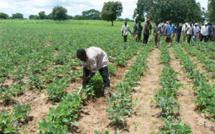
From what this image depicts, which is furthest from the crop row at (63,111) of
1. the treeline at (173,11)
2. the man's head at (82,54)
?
the treeline at (173,11)

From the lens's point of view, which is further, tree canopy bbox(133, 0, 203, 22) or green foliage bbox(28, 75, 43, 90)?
tree canopy bbox(133, 0, 203, 22)

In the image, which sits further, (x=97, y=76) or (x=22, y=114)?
(x=97, y=76)

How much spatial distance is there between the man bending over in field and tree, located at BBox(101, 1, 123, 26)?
5597 centimetres

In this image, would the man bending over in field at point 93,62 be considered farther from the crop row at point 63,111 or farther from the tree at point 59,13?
the tree at point 59,13

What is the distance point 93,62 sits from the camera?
421 cm

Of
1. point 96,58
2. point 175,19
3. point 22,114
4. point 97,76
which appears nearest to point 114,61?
point 97,76

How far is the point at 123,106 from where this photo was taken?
413 cm

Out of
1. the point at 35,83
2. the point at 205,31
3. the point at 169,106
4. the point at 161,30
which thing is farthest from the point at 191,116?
the point at 205,31

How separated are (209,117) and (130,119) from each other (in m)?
1.70

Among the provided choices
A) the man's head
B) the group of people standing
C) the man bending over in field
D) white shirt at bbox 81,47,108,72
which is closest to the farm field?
the man bending over in field

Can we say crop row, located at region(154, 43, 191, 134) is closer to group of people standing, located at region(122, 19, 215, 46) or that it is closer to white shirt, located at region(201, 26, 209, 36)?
group of people standing, located at region(122, 19, 215, 46)

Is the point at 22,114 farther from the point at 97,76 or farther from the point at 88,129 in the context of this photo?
the point at 97,76

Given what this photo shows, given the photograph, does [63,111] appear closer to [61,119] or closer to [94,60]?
[61,119]

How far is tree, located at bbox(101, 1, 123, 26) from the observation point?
58.8 meters
